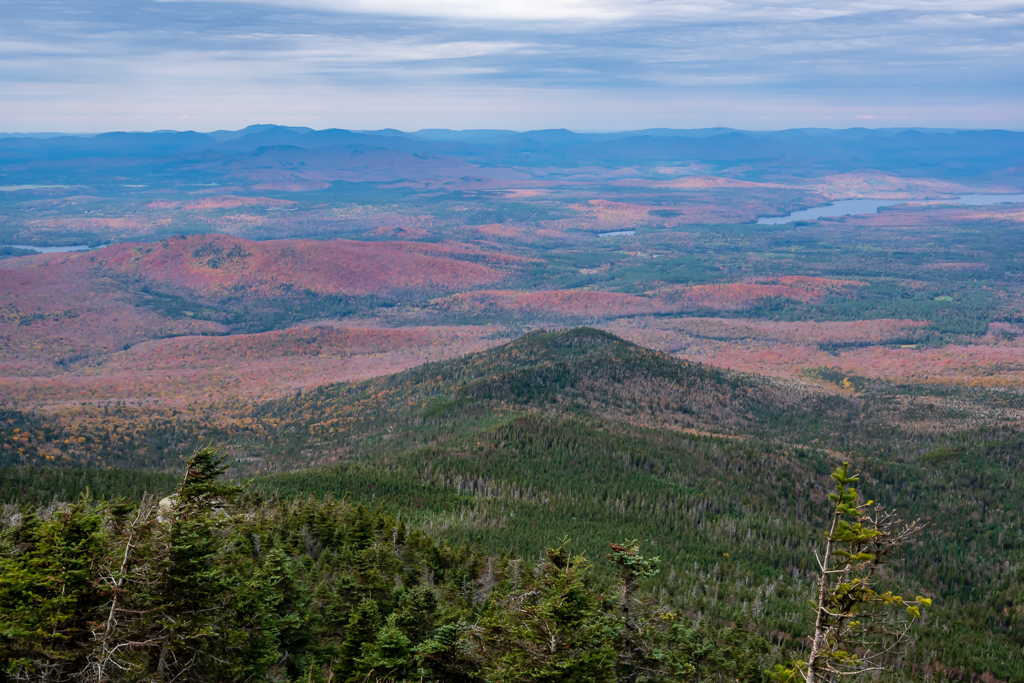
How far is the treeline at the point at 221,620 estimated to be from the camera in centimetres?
2073

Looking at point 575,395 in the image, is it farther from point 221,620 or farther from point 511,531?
point 221,620

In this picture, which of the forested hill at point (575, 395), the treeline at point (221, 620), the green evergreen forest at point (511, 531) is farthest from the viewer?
the forested hill at point (575, 395)

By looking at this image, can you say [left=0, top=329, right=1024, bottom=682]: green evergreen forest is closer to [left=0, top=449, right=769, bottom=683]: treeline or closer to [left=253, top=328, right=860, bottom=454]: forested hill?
[left=0, top=449, right=769, bottom=683]: treeline

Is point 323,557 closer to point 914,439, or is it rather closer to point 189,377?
point 914,439

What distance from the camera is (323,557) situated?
167 feet

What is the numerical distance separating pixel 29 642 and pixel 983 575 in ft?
305

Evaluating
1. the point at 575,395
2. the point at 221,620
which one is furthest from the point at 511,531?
the point at 575,395

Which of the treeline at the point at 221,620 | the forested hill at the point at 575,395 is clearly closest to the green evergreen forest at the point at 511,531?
the treeline at the point at 221,620

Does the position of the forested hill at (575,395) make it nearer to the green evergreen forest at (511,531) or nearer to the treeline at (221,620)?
the green evergreen forest at (511,531)

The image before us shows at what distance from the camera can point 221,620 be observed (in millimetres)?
24734

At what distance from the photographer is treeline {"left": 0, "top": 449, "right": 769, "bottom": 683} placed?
20.7 metres

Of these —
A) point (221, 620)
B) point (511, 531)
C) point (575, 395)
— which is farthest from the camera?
point (575, 395)

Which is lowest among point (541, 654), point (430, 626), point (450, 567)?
point (450, 567)

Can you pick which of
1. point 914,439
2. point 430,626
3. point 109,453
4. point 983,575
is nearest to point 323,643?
point 430,626
